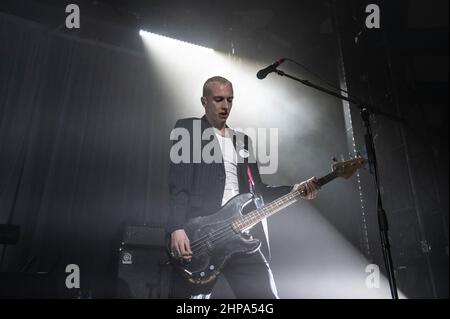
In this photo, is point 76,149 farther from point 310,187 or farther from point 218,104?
point 310,187

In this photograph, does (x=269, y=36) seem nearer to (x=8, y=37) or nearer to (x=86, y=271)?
(x=8, y=37)

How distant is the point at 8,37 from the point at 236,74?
2.73 m

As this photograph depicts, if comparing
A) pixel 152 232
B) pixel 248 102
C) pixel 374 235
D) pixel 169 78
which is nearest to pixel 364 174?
pixel 374 235

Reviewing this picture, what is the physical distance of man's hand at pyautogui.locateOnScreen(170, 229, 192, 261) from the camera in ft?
7.73

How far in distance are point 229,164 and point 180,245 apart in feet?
2.50

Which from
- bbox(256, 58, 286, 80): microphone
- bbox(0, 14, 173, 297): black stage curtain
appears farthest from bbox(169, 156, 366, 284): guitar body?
bbox(0, 14, 173, 297): black stage curtain

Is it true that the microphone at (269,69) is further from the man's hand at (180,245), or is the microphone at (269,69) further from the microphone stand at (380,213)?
the man's hand at (180,245)

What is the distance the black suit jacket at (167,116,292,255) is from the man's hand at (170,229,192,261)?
52 mm

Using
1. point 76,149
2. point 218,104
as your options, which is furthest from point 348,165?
point 76,149

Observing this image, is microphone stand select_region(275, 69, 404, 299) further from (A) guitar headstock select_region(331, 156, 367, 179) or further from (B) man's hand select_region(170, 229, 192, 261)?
(B) man's hand select_region(170, 229, 192, 261)

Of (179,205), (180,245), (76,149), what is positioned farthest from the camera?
(76,149)

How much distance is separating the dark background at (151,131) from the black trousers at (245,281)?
3.81 ft

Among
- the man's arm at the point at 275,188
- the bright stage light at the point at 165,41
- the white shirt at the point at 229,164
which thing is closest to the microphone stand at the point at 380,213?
the man's arm at the point at 275,188

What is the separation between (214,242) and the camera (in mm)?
2455
